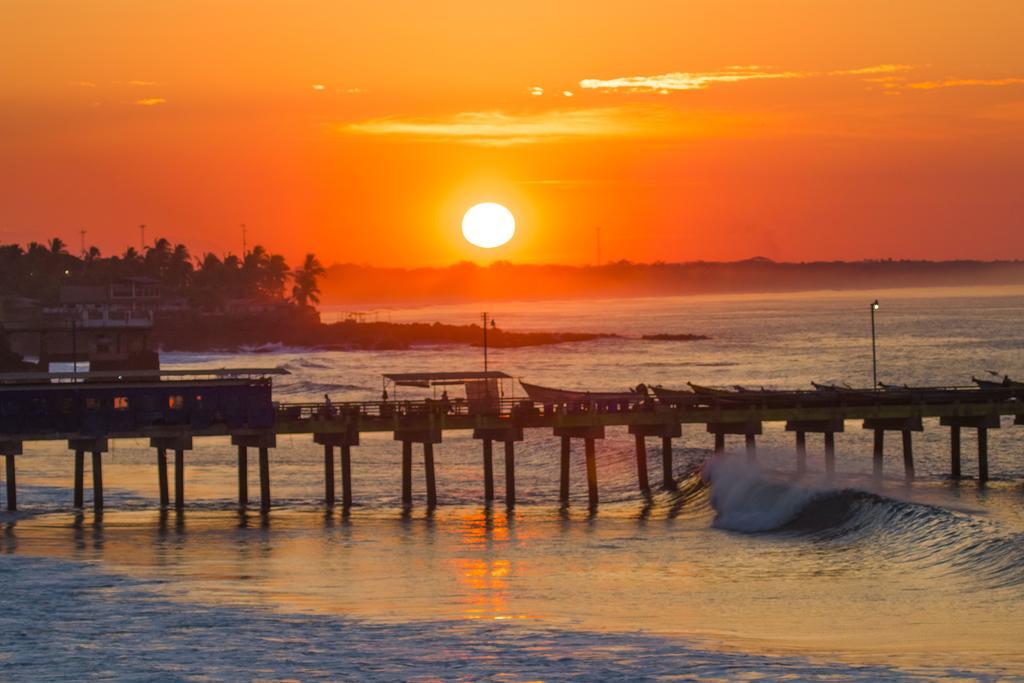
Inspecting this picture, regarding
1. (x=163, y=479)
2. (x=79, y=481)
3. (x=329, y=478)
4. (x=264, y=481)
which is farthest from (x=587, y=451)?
(x=79, y=481)

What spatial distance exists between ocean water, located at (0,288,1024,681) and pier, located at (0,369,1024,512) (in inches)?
69.1

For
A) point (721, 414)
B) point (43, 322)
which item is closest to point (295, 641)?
point (721, 414)

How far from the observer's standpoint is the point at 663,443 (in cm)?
6619

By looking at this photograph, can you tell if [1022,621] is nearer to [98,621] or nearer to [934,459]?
[98,621]

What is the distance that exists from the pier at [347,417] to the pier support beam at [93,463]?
0.05 metres

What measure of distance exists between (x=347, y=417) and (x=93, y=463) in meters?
10.4

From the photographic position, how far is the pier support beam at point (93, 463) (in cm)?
6066

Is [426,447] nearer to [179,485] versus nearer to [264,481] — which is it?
[264,481]

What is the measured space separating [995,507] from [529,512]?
18.4 meters

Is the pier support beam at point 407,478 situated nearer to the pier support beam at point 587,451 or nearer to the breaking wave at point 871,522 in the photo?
the pier support beam at point 587,451

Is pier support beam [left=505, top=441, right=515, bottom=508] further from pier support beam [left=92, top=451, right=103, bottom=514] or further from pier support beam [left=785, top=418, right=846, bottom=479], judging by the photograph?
pier support beam [left=92, top=451, right=103, bottom=514]

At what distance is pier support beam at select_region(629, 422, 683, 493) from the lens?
64.0 m

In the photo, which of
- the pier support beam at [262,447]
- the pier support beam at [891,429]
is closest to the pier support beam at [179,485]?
the pier support beam at [262,447]

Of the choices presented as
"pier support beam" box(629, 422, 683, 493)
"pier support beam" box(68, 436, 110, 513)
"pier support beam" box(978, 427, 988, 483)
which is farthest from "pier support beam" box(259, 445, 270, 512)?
"pier support beam" box(978, 427, 988, 483)
